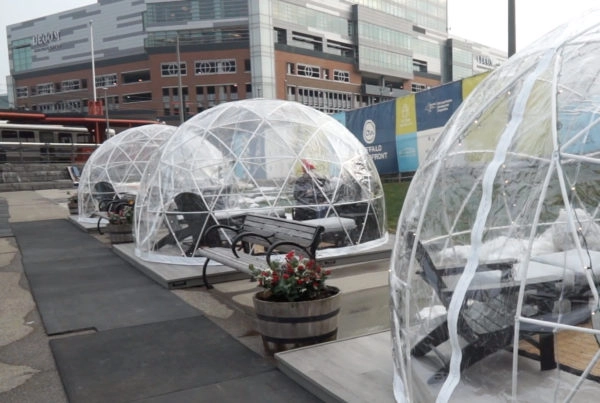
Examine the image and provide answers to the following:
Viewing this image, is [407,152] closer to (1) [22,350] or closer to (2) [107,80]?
(1) [22,350]

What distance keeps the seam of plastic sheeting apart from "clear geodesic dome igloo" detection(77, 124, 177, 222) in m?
14.8

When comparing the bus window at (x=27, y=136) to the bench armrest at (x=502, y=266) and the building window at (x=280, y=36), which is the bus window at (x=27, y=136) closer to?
the building window at (x=280, y=36)

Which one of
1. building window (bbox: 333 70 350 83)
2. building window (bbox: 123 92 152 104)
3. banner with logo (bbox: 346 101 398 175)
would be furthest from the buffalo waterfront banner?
building window (bbox: 123 92 152 104)

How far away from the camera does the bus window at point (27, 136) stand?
139ft

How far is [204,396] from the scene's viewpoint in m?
4.28

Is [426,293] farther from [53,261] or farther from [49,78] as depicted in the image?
[49,78]

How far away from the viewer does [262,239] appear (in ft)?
25.9

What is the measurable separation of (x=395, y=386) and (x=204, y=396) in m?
1.58

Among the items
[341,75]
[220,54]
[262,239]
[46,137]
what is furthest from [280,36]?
[262,239]

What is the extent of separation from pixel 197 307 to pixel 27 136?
42.3m

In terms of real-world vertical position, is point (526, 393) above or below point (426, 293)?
below

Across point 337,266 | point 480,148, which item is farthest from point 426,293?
point 337,266

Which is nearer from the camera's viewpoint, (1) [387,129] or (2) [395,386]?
(2) [395,386]

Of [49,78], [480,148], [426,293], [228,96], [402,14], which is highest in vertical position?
[402,14]
